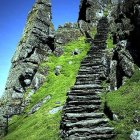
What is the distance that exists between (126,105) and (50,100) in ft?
41.5

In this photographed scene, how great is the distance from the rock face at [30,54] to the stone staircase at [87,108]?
714 cm

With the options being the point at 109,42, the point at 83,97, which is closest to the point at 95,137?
the point at 83,97

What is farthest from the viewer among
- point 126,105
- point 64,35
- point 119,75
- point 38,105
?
point 64,35

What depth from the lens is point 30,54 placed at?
132 feet

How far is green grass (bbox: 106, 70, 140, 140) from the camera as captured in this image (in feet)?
63.1

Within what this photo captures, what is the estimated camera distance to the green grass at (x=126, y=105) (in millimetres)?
19245

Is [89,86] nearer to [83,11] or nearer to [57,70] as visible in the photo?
[57,70]

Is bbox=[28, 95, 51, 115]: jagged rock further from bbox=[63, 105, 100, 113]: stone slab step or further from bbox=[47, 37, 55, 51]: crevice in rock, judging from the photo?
bbox=[47, 37, 55, 51]: crevice in rock

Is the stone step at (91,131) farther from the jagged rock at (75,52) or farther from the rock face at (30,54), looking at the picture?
the jagged rock at (75,52)

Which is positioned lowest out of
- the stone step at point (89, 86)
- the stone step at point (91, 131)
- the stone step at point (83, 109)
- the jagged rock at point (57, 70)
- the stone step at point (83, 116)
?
the stone step at point (91, 131)

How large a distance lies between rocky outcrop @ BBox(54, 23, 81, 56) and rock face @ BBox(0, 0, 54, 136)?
1466 millimetres

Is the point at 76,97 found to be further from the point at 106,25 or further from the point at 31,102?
the point at 106,25

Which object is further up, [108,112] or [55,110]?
[55,110]

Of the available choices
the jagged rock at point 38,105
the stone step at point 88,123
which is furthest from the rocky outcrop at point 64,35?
the stone step at point 88,123
